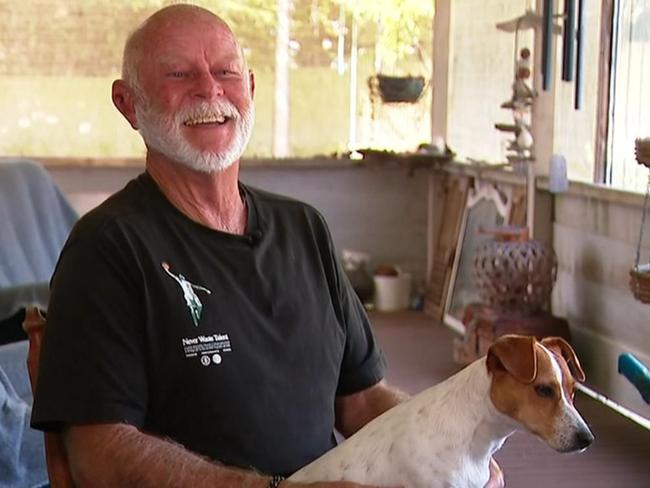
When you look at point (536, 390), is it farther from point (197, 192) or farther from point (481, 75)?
point (481, 75)

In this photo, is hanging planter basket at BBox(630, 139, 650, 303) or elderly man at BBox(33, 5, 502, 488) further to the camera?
hanging planter basket at BBox(630, 139, 650, 303)

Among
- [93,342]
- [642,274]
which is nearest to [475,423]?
[93,342]

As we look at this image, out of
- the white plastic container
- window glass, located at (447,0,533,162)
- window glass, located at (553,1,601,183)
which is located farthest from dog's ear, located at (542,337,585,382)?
the white plastic container

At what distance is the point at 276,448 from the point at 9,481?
1.13m

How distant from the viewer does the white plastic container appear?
5.39 meters

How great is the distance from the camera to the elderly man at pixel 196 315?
54.0 inches

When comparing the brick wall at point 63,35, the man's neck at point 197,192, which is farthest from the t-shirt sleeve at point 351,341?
the brick wall at point 63,35

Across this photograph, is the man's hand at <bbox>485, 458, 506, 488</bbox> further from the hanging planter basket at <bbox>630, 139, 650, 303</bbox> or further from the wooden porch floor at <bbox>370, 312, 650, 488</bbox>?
the hanging planter basket at <bbox>630, 139, 650, 303</bbox>

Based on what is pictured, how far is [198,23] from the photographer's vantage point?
1.63 m

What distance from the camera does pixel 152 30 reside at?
1611 mm

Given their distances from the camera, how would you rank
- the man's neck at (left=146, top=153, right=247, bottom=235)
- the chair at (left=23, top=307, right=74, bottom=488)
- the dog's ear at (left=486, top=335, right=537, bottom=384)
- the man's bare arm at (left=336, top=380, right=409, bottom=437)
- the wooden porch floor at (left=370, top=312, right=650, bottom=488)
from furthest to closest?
the wooden porch floor at (left=370, top=312, right=650, bottom=488) < the man's bare arm at (left=336, top=380, right=409, bottom=437) < the man's neck at (left=146, top=153, right=247, bottom=235) < the chair at (left=23, top=307, right=74, bottom=488) < the dog's ear at (left=486, top=335, right=537, bottom=384)

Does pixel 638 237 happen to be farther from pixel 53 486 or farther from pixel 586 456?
pixel 53 486

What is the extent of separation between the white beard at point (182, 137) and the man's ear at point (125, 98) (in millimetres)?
21

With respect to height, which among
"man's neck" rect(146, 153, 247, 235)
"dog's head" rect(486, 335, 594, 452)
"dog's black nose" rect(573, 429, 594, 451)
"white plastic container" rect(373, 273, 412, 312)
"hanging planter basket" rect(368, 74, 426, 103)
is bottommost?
"white plastic container" rect(373, 273, 412, 312)
